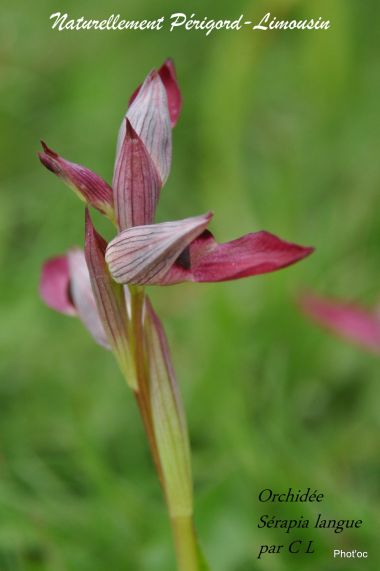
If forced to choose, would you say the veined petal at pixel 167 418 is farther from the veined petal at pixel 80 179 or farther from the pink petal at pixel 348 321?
the pink petal at pixel 348 321

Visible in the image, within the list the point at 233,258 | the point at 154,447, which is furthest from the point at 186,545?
the point at 233,258

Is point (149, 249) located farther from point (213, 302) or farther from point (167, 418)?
point (213, 302)

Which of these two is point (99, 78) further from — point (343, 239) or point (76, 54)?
point (343, 239)

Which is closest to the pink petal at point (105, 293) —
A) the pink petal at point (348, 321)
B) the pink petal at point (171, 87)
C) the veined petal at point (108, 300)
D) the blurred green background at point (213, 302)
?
the veined petal at point (108, 300)

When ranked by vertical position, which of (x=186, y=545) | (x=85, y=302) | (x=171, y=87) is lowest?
(x=186, y=545)

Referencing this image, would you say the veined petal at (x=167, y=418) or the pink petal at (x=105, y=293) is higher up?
the pink petal at (x=105, y=293)
